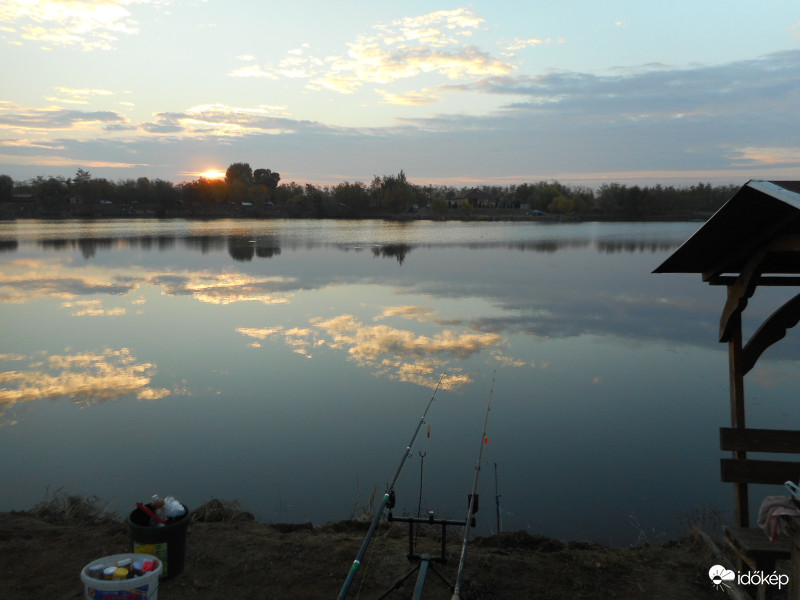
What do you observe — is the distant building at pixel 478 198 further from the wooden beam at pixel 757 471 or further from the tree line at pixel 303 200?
the wooden beam at pixel 757 471

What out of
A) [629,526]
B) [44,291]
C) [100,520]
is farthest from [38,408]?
[44,291]

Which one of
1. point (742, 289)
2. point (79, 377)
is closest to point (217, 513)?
point (742, 289)

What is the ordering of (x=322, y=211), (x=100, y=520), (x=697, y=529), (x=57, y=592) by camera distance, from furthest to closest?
1. (x=322, y=211)
2. (x=100, y=520)
3. (x=697, y=529)
4. (x=57, y=592)

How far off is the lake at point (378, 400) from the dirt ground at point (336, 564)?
0.81 metres

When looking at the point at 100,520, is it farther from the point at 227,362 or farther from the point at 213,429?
the point at 227,362

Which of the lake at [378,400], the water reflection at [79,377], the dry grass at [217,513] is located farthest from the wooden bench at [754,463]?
the water reflection at [79,377]

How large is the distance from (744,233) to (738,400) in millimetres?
1245

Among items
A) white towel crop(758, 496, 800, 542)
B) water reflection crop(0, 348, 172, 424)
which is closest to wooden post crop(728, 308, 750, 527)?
white towel crop(758, 496, 800, 542)

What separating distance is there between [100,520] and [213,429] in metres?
2.56

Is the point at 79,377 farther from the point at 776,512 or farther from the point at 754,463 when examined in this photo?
the point at 776,512

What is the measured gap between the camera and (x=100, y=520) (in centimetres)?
571

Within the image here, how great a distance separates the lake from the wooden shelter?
1700 millimetres

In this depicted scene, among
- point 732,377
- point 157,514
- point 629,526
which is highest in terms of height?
point 732,377

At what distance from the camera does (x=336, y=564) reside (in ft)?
15.4
